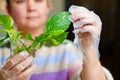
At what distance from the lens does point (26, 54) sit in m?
0.67

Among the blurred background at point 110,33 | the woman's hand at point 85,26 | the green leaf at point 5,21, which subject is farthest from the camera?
the blurred background at point 110,33

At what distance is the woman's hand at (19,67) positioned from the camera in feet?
2.21

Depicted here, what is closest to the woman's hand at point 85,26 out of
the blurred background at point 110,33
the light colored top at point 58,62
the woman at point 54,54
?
the woman at point 54,54

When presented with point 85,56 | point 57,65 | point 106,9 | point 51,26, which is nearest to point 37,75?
point 57,65

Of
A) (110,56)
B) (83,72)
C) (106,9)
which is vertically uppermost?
(83,72)

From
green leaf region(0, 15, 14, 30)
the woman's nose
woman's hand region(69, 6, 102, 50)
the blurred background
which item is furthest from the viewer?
the blurred background

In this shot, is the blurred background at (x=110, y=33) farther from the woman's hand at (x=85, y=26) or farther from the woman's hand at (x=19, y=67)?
the woman's hand at (x=19, y=67)

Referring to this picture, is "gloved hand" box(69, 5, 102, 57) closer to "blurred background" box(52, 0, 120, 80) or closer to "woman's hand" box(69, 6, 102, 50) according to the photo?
"woman's hand" box(69, 6, 102, 50)

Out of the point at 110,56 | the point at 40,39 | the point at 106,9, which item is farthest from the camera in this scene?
the point at 110,56

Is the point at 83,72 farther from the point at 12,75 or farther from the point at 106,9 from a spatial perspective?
the point at 106,9

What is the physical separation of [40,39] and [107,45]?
1375 millimetres

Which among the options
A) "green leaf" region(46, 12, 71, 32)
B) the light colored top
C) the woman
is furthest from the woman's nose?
"green leaf" region(46, 12, 71, 32)

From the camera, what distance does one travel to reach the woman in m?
0.69

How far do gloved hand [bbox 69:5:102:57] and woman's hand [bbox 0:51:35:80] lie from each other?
14cm
